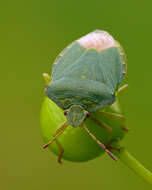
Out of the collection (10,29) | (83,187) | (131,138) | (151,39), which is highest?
(10,29)

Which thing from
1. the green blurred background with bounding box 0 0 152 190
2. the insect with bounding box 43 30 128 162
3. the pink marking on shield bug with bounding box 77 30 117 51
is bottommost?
the green blurred background with bounding box 0 0 152 190

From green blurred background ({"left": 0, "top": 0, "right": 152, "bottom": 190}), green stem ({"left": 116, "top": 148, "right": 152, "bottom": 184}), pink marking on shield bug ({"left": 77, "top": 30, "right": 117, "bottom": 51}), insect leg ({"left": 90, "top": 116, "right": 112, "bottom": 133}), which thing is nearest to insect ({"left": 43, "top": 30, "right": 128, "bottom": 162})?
pink marking on shield bug ({"left": 77, "top": 30, "right": 117, "bottom": 51})

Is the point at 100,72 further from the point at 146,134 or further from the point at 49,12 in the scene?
the point at 49,12

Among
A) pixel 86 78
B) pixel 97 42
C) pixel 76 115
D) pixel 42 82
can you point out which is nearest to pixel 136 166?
pixel 76 115

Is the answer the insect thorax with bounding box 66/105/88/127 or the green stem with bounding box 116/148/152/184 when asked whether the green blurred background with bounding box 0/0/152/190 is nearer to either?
the insect thorax with bounding box 66/105/88/127

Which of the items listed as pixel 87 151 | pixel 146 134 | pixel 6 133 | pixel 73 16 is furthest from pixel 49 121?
pixel 73 16

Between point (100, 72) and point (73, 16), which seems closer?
point (100, 72)
